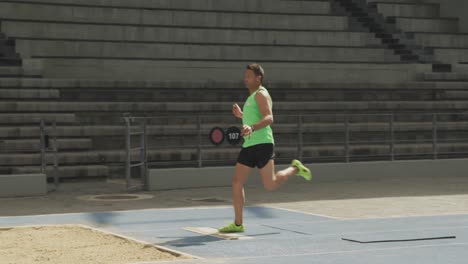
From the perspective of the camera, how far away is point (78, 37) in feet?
68.6

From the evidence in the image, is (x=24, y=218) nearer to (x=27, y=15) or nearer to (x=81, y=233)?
(x=81, y=233)

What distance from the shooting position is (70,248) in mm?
A: 9188

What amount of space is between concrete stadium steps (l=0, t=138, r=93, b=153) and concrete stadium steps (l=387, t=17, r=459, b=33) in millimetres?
11224

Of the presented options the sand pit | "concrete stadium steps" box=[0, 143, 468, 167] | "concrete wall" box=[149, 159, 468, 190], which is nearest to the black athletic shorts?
the sand pit

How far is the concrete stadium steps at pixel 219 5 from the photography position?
71.7 ft

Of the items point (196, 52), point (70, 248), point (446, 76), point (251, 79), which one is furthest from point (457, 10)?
point (70, 248)

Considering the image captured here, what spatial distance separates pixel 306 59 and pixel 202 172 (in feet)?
23.0

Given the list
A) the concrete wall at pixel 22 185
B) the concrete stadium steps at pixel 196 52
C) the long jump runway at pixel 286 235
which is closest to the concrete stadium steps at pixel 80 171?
the concrete wall at pixel 22 185

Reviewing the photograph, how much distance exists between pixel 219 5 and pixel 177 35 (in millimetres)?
2041

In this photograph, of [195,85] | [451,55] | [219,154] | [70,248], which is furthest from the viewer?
[451,55]

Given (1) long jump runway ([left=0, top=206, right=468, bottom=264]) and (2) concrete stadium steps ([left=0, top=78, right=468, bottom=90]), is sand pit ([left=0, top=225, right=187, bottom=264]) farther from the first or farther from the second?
(2) concrete stadium steps ([left=0, top=78, right=468, bottom=90])

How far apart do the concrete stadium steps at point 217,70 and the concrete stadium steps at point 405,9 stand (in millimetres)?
2906

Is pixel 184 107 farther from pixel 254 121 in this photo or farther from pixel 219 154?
pixel 254 121

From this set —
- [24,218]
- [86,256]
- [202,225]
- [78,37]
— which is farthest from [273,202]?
[78,37]
